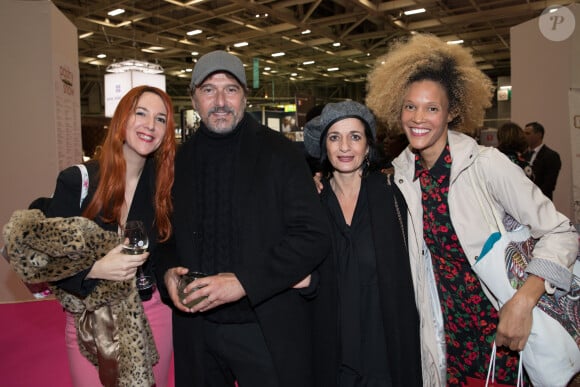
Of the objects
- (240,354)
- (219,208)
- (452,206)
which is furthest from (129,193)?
(452,206)

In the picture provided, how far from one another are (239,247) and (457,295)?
41.0 inches

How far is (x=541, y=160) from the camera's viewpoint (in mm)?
6215

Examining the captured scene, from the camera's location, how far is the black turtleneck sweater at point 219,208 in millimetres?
1859

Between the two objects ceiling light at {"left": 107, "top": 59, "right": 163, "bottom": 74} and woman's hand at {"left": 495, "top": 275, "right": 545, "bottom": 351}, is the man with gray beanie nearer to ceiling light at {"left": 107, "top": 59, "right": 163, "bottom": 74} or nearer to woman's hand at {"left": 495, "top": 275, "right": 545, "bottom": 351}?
woman's hand at {"left": 495, "top": 275, "right": 545, "bottom": 351}

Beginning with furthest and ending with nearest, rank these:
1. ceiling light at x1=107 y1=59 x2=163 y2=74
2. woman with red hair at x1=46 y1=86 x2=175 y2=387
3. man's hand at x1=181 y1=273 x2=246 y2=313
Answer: ceiling light at x1=107 y1=59 x2=163 y2=74 < woman with red hair at x1=46 y1=86 x2=175 y2=387 < man's hand at x1=181 y1=273 x2=246 y2=313

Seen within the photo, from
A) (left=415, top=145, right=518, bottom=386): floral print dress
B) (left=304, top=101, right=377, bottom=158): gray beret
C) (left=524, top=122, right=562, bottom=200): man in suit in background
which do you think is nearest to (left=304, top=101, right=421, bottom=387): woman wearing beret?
(left=304, top=101, right=377, bottom=158): gray beret

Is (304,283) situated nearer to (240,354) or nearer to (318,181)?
(240,354)

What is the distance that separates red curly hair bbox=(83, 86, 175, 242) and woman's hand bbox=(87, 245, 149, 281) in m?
0.24

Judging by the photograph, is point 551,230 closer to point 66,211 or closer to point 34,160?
point 66,211

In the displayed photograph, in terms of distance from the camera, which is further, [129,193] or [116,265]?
Result: [129,193]

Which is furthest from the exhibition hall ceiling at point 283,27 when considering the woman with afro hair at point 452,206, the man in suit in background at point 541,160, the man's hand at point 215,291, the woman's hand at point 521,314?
the woman's hand at point 521,314

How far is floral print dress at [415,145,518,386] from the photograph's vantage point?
2.01 meters

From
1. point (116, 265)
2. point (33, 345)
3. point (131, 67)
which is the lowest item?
point (33, 345)

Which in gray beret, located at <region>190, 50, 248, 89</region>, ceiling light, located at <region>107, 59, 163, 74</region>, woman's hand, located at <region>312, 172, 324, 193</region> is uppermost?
ceiling light, located at <region>107, 59, 163, 74</region>
